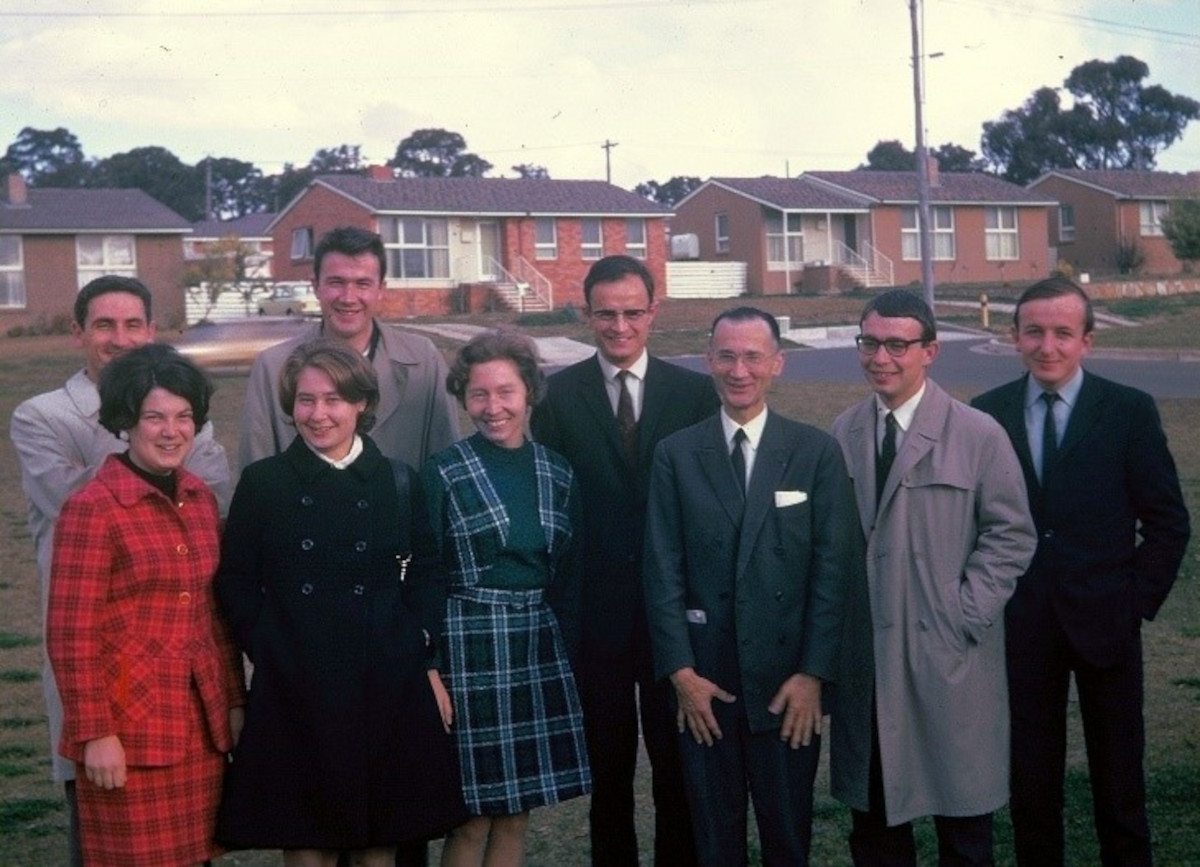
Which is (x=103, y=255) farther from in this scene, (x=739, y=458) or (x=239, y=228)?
(x=739, y=458)

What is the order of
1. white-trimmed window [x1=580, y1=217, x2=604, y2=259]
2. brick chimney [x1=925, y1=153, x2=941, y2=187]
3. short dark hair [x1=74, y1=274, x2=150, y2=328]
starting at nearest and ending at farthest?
short dark hair [x1=74, y1=274, x2=150, y2=328]
white-trimmed window [x1=580, y1=217, x2=604, y2=259]
brick chimney [x1=925, y1=153, x2=941, y2=187]

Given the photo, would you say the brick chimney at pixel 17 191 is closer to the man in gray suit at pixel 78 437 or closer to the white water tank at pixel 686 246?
the white water tank at pixel 686 246

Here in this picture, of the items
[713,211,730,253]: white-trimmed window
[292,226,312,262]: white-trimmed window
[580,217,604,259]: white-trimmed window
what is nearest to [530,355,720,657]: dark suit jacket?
[580,217,604,259]: white-trimmed window

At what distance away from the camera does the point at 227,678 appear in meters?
4.64

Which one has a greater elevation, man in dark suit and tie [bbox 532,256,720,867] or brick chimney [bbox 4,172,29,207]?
brick chimney [bbox 4,172,29,207]

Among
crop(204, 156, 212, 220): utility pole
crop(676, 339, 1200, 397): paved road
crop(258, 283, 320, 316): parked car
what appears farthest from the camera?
crop(204, 156, 212, 220): utility pole

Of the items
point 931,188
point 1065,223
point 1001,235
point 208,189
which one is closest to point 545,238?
point 931,188

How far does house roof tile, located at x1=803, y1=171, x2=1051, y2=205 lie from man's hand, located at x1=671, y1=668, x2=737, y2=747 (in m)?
51.3

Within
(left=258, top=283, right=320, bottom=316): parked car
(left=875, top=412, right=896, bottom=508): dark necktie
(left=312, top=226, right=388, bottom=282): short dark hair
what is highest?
(left=258, top=283, right=320, bottom=316): parked car

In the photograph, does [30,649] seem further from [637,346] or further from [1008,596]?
[1008,596]

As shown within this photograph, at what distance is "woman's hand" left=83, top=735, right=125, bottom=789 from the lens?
425 centimetres

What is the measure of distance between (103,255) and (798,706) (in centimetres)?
4608

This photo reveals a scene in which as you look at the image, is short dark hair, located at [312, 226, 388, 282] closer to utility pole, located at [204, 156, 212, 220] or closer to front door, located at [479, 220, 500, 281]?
front door, located at [479, 220, 500, 281]

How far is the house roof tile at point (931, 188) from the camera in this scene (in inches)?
2173
